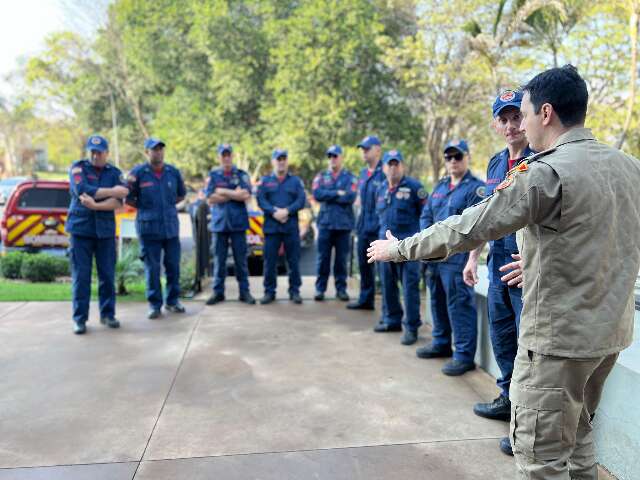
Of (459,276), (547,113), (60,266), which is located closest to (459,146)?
(459,276)

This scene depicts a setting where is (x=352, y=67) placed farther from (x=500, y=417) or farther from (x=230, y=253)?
(x=500, y=417)

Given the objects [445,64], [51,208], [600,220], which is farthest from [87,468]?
[445,64]

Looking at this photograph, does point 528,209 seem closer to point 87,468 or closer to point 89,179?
point 87,468

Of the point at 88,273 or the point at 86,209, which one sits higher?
the point at 86,209

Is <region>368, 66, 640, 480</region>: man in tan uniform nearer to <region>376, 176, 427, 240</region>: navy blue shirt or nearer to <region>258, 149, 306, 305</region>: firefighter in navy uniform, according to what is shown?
<region>376, 176, 427, 240</region>: navy blue shirt

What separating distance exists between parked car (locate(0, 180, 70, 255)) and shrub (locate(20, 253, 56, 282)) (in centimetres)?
75

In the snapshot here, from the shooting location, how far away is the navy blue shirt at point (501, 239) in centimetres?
299

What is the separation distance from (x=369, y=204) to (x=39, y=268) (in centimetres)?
497

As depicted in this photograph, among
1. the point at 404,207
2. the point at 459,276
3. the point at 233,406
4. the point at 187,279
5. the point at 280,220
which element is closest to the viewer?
the point at 233,406

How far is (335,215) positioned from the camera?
6.48 m

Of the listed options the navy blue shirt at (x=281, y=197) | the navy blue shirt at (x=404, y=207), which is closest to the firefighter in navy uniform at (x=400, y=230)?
the navy blue shirt at (x=404, y=207)

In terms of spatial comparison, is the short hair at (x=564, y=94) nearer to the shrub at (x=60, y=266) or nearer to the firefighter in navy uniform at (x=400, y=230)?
the firefighter in navy uniform at (x=400, y=230)

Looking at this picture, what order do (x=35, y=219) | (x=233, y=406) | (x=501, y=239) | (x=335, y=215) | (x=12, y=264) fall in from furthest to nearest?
(x=35, y=219), (x=12, y=264), (x=335, y=215), (x=233, y=406), (x=501, y=239)

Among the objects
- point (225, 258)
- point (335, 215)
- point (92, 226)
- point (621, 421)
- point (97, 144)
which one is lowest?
point (621, 421)
